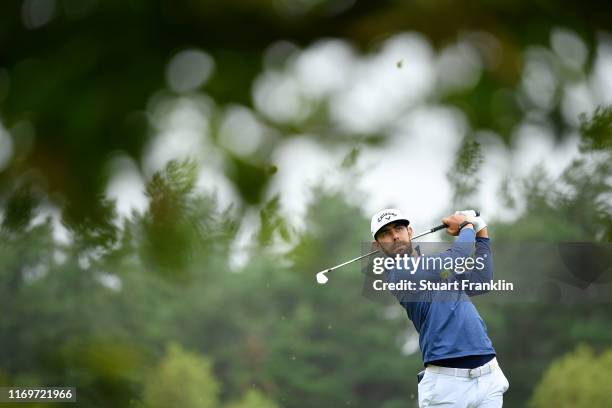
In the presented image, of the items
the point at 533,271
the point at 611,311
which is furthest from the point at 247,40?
the point at 611,311

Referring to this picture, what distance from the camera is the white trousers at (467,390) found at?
6.55 ft

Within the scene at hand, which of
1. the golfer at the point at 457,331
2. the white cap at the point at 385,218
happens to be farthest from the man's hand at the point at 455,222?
the white cap at the point at 385,218

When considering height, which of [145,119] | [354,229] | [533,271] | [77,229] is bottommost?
[77,229]

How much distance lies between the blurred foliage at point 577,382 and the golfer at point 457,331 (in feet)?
8.11

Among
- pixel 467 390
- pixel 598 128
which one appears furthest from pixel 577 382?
pixel 598 128

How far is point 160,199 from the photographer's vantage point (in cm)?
155

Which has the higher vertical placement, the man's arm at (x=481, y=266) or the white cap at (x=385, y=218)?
the white cap at (x=385, y=218)

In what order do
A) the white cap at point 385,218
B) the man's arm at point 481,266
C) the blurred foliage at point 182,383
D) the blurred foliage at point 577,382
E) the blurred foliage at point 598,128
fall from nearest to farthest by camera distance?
the blurred foliage at point 598,128
the man's arm at point 481,266
the white cap at point 385,218
the blurred foliage at point 577,382
the blurred foliage at point 182,383

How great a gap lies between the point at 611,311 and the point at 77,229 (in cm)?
542

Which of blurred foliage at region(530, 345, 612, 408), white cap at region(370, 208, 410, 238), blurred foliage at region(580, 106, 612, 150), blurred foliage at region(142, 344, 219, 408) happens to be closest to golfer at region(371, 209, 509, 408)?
white cap at region(370, 208, 410, 238)

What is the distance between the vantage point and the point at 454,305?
2.02m

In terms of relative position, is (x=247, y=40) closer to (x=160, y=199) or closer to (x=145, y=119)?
(x=145, y=119)

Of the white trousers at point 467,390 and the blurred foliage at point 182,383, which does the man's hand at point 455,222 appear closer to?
the white trousers at point 467,390

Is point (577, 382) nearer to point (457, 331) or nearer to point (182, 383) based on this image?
point (182, 383)
